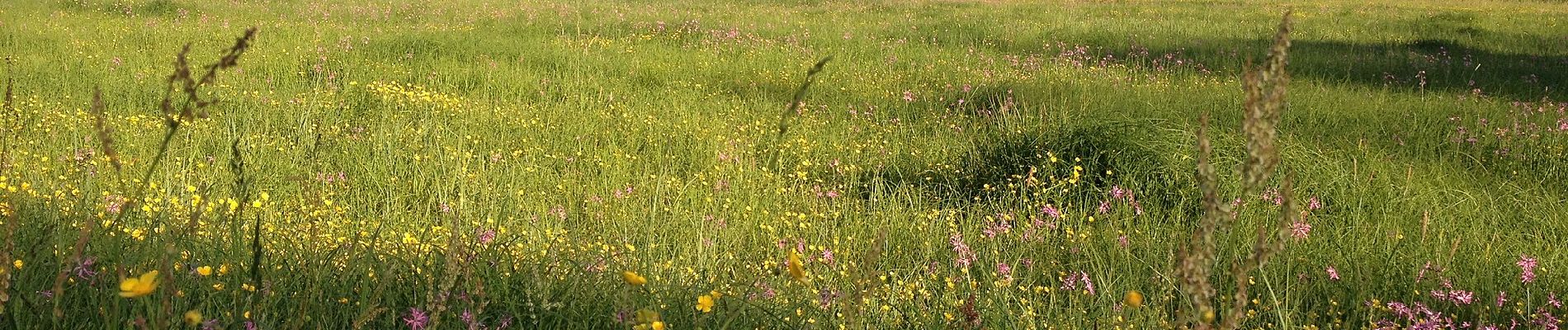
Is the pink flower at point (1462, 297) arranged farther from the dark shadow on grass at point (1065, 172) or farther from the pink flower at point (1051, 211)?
the pink flower at point (1051, 211)

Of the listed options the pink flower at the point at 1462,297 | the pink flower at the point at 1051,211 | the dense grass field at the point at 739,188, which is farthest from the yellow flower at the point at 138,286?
the pink flower at the point at 1462,297

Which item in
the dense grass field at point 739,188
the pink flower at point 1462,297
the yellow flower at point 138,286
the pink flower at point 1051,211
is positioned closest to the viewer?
the yellow flower at point 138,286

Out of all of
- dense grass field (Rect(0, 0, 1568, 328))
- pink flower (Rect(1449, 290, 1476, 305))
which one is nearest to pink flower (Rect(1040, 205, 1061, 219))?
dense grass field (Rect(0, 0, 1568, 328))

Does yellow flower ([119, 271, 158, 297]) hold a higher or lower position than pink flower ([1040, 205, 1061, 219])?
higher

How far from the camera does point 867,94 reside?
23.0 ft

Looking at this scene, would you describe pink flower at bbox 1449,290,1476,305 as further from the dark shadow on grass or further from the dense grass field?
the dark shadow on grass

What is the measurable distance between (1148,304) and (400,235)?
2.17 meters

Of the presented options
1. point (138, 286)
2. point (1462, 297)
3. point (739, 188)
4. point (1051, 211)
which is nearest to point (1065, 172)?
point (1051, 211)

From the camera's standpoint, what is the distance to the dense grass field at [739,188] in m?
2.35

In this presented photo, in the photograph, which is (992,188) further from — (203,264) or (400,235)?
(203,264)

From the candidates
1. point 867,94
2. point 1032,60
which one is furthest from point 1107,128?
point 1032,60

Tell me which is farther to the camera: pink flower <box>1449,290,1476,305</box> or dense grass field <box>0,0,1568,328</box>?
pink flower <box>1449,290,1476,305</box>

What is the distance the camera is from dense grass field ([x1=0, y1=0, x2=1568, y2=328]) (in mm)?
2354

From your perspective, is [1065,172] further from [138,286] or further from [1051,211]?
[138,286]
